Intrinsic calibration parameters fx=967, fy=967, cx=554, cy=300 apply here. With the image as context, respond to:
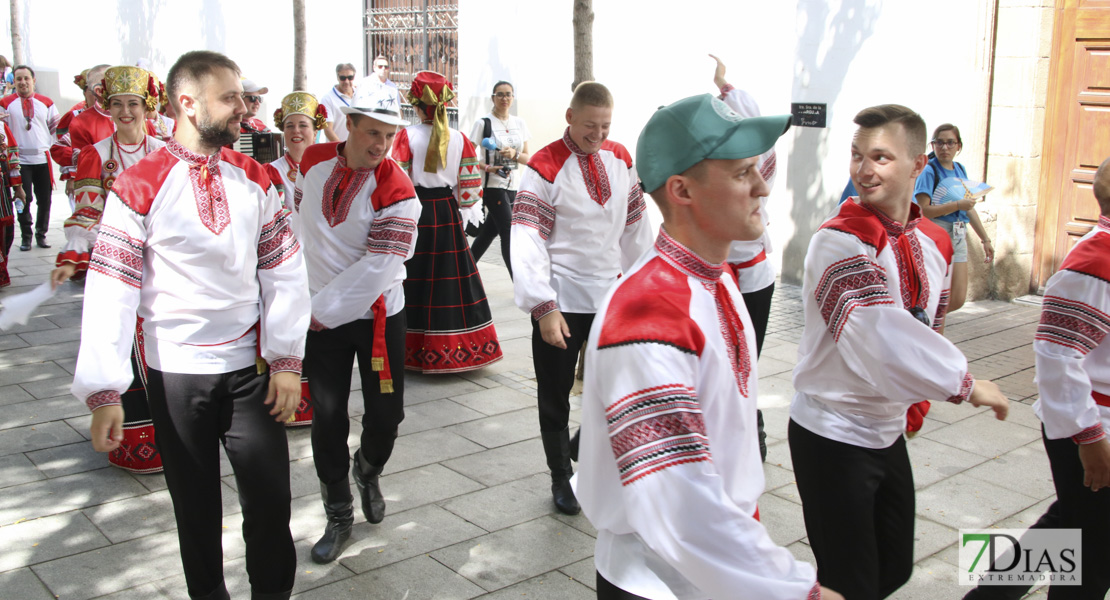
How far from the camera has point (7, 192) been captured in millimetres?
9750

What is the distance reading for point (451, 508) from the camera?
4496 millimetres

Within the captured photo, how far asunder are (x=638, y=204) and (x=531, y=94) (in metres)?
9.28

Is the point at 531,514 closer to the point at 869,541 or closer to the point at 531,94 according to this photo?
the point at 869,541

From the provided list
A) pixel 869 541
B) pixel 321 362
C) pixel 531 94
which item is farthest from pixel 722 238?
pixel 531 94

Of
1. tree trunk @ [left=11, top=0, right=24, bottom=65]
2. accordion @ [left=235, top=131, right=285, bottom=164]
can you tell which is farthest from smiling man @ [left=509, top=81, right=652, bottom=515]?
tree trunk @ [left=11, top=0, right=24, bottom=65]

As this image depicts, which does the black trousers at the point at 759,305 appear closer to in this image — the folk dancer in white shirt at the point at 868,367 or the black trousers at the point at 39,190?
the folk dancer in white shirt at the point at 868,367

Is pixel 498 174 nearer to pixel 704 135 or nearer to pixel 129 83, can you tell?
pixel 129 83

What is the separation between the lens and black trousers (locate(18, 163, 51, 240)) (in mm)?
11430

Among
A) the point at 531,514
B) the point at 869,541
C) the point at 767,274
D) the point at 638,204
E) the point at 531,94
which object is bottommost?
the point at 531,514

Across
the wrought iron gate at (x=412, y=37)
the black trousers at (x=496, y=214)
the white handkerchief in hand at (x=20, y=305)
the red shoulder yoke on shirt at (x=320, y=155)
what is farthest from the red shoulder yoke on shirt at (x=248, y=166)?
the wrought iron gate at (x=412, y=37)

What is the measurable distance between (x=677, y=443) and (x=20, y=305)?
2353 mm

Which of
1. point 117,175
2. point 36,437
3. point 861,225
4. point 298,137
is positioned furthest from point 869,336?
point 36,437

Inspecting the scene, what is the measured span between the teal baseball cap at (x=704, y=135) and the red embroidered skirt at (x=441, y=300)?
466 cm

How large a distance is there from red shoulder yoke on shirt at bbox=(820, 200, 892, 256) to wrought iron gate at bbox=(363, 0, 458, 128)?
13486 mm
